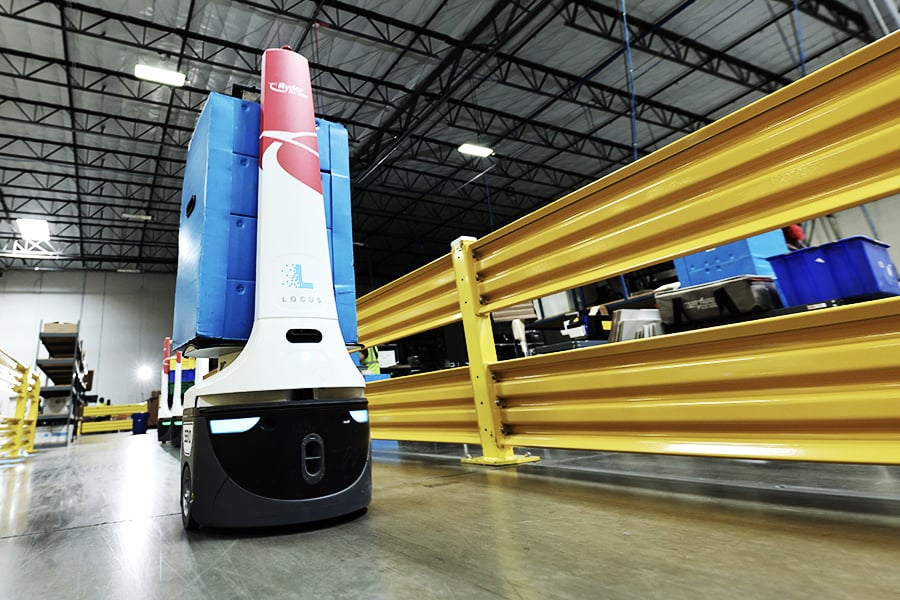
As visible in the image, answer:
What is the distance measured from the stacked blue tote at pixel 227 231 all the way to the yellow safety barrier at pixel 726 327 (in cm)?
88

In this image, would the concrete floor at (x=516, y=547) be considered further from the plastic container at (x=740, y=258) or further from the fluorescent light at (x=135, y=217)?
the fluorescent light at (x=135, y=217)

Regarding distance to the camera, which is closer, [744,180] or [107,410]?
[744,180]

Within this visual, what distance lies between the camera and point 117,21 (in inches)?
337

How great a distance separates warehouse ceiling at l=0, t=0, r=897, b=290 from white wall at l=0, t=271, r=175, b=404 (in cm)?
551

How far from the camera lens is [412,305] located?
3127 mm

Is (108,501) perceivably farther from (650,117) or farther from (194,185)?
(650,117)

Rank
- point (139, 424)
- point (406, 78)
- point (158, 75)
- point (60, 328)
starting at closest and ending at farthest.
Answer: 1. point (60, 328)
2. point (158, 75)
3. point (406, 78)
4. point (139, 424)

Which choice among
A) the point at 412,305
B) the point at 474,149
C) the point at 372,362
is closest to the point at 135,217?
the point at 474,149

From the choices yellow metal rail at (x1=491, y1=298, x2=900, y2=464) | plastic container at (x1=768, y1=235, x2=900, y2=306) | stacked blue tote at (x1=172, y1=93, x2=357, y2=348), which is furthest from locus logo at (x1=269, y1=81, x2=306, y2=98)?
plastic container at (x1=768, y1=235, x2=900, y2=306)

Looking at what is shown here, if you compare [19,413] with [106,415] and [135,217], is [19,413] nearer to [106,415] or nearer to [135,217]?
[135,217]

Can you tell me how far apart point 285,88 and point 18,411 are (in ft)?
24.7

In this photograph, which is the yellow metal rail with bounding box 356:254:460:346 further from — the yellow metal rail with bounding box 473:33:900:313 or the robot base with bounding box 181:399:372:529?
the robot base with bounding box 181:399:372:529

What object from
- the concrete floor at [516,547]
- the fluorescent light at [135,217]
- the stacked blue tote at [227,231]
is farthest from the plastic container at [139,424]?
the stacked blue tote at [227,231]

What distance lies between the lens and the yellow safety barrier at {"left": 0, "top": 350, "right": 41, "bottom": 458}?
545cm
